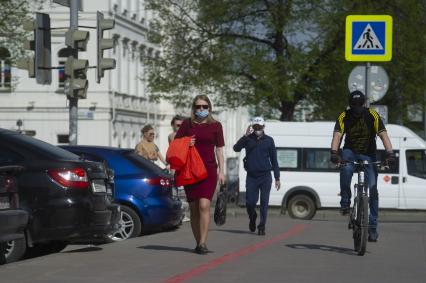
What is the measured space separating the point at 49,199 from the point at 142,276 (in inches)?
83.8

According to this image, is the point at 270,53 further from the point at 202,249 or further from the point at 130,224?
the point at 202,249

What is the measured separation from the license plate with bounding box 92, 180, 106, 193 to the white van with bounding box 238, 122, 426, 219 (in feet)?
47.2

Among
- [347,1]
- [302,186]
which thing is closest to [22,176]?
[302,186]

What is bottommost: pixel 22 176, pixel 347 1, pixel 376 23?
pixel 22 176

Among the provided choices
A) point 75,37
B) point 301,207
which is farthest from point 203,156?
point 301,207

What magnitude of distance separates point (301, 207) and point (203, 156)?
15459 millimetres

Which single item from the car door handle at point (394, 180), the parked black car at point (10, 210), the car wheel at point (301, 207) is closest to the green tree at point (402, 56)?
the car door handle at point (394, 180)

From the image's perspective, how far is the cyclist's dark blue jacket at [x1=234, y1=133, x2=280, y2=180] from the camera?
54.9ft

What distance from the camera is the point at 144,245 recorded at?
45.9ft

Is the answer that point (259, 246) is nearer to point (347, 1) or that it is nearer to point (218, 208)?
point (218, 208)

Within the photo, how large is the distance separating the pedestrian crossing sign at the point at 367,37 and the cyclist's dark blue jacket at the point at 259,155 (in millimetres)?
4105

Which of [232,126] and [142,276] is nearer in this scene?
[142,276]

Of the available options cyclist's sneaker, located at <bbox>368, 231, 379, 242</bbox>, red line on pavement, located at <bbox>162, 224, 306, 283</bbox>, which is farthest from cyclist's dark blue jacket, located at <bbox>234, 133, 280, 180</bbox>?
cyclist's sneaker, located at <bbox>368, 231, 379, 242</bbox>

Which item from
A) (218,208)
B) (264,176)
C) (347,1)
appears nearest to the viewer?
(218,208)
